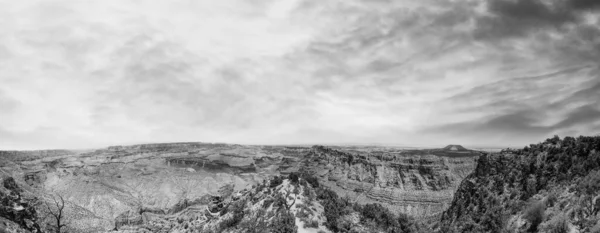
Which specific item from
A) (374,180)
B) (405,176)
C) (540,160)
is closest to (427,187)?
(405,176)

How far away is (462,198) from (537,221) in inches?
1072

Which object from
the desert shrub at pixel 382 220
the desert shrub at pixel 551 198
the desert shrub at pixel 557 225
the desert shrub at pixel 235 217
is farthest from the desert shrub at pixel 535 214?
the desert shrub at pixel 235 217

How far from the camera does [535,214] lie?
36812mm

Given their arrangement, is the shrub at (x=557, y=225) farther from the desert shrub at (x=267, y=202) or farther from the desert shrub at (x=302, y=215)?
the desert shrub at (x=267, y=202)

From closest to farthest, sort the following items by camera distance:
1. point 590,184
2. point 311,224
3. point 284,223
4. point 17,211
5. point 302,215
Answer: point 590,184
point 311,224
point 284,223
point 302,215
point 17,211

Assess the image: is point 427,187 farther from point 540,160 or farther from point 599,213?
point 599,213

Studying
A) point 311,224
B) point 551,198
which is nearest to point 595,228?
point 551,198

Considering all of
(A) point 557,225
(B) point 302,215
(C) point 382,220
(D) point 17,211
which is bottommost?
(D) point 17,211

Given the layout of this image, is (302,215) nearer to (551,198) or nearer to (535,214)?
(535,214)

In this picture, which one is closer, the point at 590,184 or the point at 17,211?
the point at 590,184

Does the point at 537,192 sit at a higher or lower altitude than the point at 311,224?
higher

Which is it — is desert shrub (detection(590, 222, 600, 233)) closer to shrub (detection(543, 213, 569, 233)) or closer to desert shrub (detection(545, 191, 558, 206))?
shrub (detection(543, 213, 569, 233))

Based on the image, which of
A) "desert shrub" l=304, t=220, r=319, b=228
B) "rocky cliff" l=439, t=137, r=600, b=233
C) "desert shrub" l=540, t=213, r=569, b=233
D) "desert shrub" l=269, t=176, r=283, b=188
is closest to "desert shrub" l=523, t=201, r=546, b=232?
"rocky cliff" l=439, t=137, r=600, b=233

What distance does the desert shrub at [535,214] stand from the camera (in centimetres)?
3625
